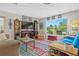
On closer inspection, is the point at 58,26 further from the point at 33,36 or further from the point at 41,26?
the point at 33,36

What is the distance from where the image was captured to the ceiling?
6.31ft

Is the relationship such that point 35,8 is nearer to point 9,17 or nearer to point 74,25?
point 9,17

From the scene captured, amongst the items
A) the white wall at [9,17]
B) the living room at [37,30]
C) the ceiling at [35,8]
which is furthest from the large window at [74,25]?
the white wall at [9,17]

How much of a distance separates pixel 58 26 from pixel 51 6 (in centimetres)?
33

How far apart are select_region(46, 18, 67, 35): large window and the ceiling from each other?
0.12 metres

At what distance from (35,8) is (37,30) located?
1.15 feet

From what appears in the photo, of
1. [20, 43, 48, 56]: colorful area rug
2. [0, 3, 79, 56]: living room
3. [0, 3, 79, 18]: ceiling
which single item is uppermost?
[0, 3, 79, 18]: ceiling

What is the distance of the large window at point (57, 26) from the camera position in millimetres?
1912

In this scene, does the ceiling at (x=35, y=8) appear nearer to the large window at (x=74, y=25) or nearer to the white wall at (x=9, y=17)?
the white wall at (x=9, y=17)

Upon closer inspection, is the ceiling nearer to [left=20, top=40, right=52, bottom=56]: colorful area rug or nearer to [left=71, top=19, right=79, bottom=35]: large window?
[left=71, top=19, right=79, bottom=35]: large window

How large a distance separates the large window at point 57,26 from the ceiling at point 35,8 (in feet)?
0.41

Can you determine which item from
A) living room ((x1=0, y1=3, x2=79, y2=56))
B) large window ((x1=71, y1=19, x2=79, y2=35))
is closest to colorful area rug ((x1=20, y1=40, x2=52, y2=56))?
living room ((x1=0, y1=3, x2=79, y2=56))

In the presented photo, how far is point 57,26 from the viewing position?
1.95 meters

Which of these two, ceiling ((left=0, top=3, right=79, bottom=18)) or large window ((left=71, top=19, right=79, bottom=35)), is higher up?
ceiling ((left=0, top=3, right=79, bottom=18))
